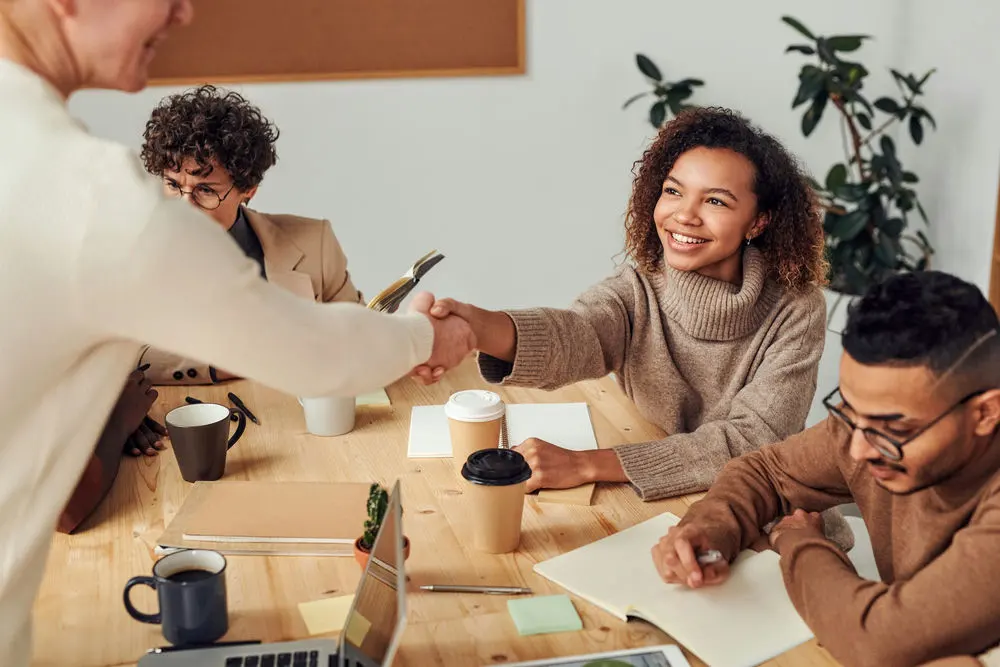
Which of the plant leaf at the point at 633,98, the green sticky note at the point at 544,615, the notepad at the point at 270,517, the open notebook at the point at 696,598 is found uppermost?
the plant leaf at the point at 633,98

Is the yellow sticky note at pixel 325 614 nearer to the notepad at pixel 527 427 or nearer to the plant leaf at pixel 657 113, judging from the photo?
the notepad at pixel 527 427

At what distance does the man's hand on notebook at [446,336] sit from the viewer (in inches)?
66.0

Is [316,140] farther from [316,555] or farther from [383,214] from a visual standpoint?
Answer: [316,555]

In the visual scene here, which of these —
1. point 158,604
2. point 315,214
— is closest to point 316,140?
point 315,214

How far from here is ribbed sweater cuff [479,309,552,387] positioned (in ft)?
5.83

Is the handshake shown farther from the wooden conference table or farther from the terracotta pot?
the terracotta pot

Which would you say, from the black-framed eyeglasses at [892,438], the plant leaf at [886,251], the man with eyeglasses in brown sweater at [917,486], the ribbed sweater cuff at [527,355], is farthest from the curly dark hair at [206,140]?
the plant leaf at [886,251]

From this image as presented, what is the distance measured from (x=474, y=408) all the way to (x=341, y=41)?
8.00ft

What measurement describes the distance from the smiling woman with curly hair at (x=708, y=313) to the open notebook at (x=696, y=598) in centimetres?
41

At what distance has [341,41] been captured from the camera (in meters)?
3.66

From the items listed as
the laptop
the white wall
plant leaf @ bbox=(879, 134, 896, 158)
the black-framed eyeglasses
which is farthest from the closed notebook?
plant leaf @ bbox=(879, 134, 896, 158)

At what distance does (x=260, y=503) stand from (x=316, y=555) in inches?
6.4

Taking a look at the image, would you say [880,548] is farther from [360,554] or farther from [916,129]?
[916,129]

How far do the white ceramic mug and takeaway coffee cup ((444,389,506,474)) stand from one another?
24 cm
